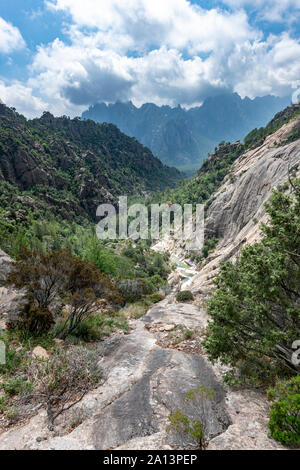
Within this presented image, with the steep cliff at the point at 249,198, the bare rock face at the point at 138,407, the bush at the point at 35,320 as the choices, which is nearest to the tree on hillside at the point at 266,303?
the bare rock face at the point at 138,407

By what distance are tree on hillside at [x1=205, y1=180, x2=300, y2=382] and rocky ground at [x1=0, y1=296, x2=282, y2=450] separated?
1304 millimetres

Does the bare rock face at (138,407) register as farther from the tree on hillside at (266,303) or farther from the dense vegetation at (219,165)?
the dense vegetation at (219,165)

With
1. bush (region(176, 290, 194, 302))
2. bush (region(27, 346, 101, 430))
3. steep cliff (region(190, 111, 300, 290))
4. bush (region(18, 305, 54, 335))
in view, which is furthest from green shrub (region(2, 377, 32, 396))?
steep cliff (region(190, 111, 300, 290))

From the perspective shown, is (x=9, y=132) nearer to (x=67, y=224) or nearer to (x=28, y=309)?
(x=67, y=224)

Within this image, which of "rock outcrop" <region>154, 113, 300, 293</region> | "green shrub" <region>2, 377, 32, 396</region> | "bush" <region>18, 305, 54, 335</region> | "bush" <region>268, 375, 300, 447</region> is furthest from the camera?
"rock outcrop" <region>154, 113, 300, 293</region>

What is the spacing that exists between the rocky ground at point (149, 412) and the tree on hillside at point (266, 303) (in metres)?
1.30

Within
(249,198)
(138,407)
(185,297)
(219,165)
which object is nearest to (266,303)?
(138,407)

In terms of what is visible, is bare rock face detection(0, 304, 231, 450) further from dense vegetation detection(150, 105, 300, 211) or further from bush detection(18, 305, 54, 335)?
dense vegetation detection(150, 105, 300, 211)

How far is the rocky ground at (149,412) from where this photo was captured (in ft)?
18.1

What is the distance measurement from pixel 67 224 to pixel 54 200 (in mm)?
16030

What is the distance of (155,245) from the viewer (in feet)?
317

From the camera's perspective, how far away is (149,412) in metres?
6.89

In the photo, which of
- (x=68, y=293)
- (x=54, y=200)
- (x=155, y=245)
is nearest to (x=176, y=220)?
(x=155, y=245)

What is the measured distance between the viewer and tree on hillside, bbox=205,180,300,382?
708cm
